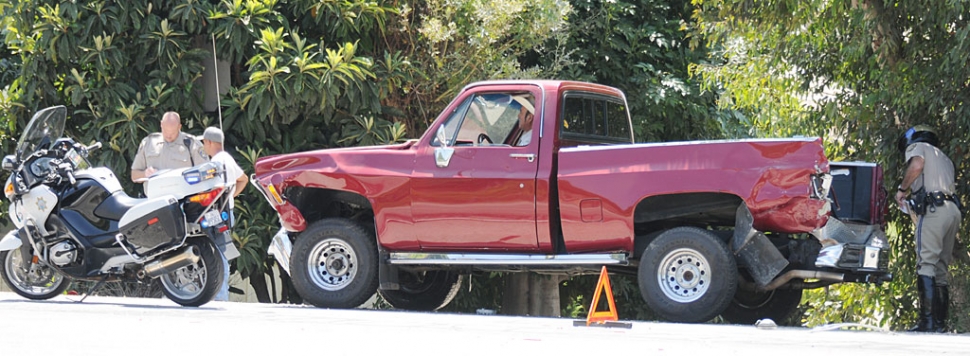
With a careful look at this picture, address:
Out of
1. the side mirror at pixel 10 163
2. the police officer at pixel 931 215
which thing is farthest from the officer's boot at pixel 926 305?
the side mirror at pixel 10 163

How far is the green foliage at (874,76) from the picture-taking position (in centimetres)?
1163

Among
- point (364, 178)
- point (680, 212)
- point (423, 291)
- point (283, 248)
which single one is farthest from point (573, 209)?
point (283, 248)

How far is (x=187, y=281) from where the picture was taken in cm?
1123

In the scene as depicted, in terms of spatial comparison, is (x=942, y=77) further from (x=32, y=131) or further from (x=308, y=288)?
(x=32, y=131)

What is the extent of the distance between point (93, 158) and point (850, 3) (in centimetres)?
907

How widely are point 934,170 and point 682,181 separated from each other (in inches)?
91.4

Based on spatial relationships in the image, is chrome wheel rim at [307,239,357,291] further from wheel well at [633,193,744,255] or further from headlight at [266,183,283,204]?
wheel well at [633,193,744,255]

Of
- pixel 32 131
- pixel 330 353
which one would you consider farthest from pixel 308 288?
pixel 330 353

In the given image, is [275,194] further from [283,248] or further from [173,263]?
[173,263]

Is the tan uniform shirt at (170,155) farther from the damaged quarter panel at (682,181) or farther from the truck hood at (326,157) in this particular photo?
the damaged quarter panel at (682,181)

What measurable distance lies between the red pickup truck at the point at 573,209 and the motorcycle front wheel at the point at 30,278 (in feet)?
→ 6.04

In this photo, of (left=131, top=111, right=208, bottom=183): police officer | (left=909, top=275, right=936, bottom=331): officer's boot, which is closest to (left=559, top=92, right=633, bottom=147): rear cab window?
(left=909, top=275, right=936, bottom=331): officer's boot

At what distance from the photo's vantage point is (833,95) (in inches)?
537

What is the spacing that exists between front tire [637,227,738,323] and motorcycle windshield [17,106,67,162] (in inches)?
197
